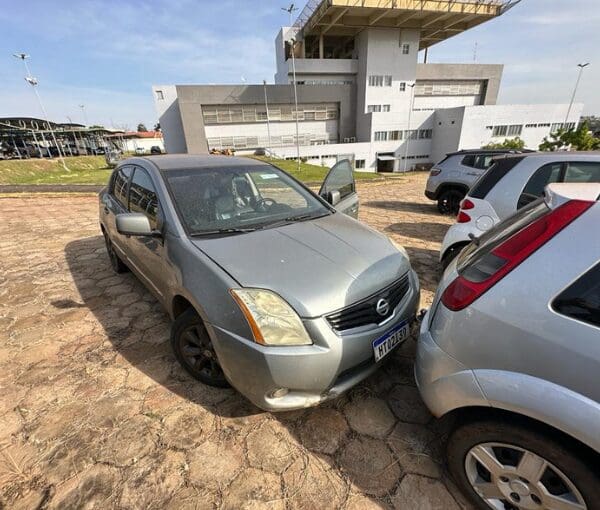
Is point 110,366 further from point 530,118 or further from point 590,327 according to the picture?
point 530,118

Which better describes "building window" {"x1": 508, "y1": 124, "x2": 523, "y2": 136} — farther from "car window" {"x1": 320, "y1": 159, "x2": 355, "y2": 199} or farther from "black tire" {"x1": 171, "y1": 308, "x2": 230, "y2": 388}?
"black tire" {"x1": 171, "y1": 308, "x2": 230, "y2": 388}

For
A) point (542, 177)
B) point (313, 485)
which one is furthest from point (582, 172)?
point (313, 485)

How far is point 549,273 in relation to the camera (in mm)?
1095

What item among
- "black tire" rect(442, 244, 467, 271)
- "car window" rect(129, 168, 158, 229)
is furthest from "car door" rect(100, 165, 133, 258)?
"black tire" rect(442, 244, 467, 271)

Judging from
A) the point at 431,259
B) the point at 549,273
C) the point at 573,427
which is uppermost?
the point at 549,273

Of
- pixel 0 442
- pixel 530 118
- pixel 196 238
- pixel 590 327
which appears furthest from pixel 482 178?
pixel 530 118

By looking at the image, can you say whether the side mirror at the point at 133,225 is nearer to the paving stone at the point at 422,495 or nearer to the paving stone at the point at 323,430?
the paving stone at the point at 323,430

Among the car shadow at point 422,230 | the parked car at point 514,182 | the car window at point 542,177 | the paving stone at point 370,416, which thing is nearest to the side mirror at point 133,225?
the paving stone at point 370,416

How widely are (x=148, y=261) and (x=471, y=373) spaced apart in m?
2.49

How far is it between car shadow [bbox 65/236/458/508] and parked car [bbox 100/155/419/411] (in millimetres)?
244

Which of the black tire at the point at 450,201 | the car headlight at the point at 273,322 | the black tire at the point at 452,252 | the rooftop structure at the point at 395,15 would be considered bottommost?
the black tire at the point at 450,201

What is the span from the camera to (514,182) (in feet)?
10.4

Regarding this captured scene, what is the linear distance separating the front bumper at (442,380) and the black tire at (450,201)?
6655mm

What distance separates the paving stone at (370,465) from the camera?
1.55 meters
